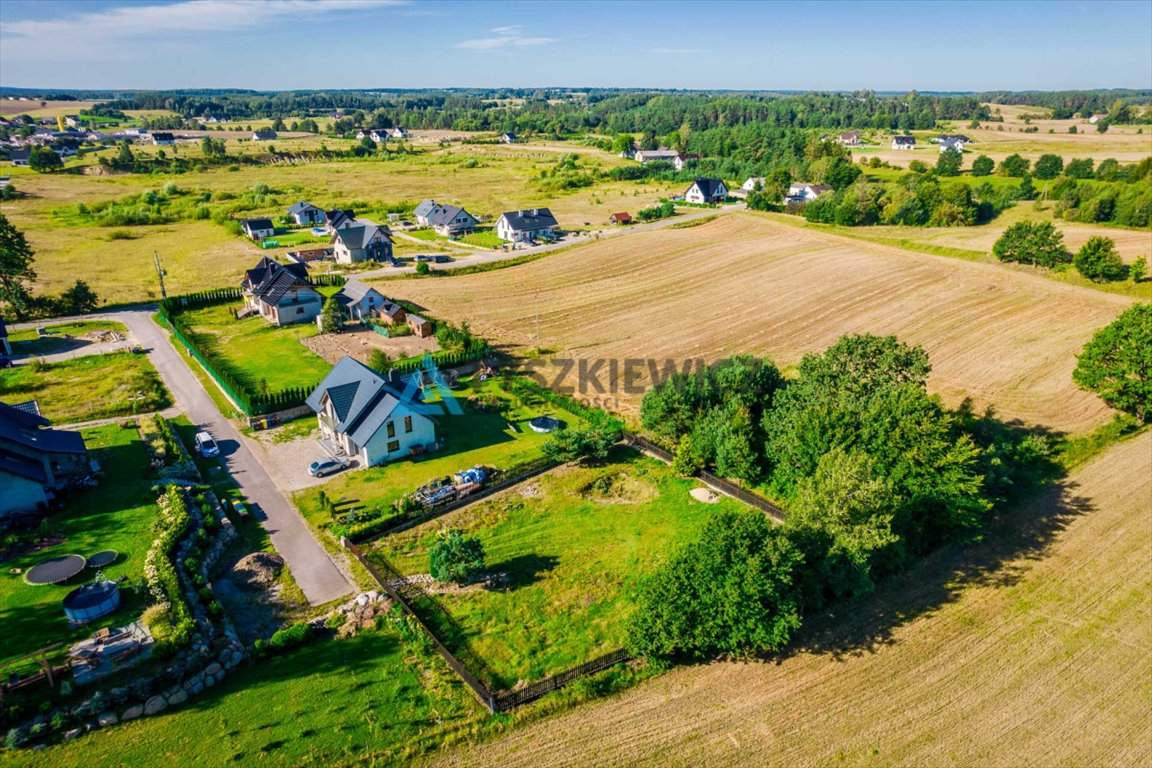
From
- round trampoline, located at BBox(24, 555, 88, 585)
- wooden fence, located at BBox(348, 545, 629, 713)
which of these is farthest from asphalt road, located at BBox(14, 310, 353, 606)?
round trampoline, located at BBox(24, 555, 88, 585)

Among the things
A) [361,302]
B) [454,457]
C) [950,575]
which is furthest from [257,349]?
[950,575]

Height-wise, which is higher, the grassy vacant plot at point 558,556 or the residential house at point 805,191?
the residential house at point 805,191

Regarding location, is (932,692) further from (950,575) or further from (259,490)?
(259,490)

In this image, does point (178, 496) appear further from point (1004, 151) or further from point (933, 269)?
point (1004, 151)

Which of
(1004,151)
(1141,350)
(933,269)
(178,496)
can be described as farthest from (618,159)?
(178,496)

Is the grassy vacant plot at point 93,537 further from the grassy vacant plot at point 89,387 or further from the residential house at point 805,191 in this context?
the residential house at point 805,191

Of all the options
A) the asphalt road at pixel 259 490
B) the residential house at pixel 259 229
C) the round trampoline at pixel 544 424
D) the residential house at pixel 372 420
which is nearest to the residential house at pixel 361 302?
the asphalt road at pixel 259 490

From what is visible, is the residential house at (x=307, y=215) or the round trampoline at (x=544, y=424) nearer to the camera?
the round trampoline at (x=544, y=424)
